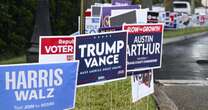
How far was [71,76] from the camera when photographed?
18.1ft

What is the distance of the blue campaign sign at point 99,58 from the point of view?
6.74 m

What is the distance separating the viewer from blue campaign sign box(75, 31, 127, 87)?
22.1 feet

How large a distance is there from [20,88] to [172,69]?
37.7ft

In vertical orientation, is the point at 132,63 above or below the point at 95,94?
above

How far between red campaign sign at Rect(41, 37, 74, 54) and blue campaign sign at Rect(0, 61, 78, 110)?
1775 mm

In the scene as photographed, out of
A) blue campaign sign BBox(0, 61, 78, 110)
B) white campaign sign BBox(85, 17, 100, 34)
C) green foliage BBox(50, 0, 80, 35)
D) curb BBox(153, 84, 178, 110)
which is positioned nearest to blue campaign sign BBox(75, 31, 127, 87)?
blue campaign sign BBox(0, 61, 78, 110)

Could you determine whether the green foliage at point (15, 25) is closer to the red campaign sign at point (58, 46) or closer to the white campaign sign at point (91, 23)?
the white campaign sign at point (91, 23)

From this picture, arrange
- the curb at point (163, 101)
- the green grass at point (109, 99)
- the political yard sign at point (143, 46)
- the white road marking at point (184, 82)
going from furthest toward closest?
1. the white road marking at point (184, 82)
2. the curb at point (163, 101)
3. the green grass at point (109, 99)
4. the political yard sign at point (143, 46)

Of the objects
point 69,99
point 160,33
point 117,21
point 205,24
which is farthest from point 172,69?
point 205,24

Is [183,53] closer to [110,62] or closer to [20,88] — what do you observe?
[110,62]

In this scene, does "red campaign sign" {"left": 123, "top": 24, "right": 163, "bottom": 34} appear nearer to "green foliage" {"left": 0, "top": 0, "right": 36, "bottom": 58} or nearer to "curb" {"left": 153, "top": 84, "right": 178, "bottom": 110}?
"curb" {"left": 153, "top": 84, "right": 178, "bottom": 110}

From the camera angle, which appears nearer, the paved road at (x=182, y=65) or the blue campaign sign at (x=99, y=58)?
the blue campaign sign at (x=99, y=58)

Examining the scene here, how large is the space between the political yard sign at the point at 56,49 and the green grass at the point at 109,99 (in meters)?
1.59

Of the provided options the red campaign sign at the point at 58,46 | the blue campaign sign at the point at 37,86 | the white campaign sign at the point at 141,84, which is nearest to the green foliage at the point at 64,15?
the white campaign sign at the point at 141,84
